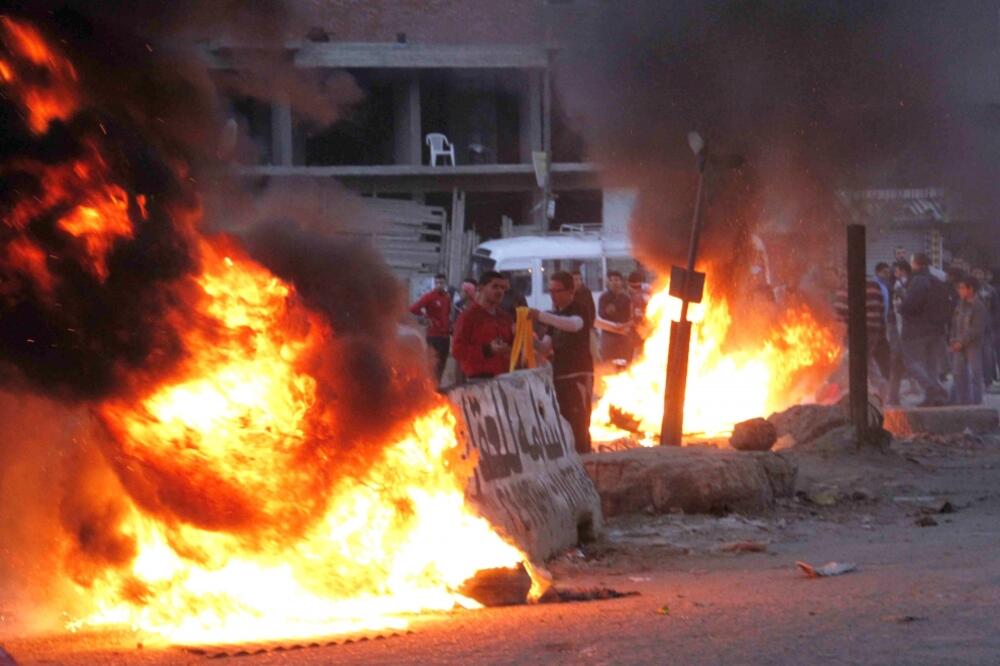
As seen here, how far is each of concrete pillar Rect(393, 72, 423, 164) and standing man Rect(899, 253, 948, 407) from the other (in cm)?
1702

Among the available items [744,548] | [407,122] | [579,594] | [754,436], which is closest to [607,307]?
[754,436]

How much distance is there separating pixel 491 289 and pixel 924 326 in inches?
364

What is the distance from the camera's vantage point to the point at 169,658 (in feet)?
18.3

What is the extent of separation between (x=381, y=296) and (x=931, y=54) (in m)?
12.0

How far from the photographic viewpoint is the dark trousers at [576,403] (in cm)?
1182

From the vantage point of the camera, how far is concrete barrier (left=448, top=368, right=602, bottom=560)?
312 inches

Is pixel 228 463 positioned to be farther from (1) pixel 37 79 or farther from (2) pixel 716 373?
(2) pixel 716 373

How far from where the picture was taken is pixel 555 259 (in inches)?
1110

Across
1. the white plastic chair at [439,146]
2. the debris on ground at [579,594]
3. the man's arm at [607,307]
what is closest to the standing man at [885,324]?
the man's arm at [607,307]

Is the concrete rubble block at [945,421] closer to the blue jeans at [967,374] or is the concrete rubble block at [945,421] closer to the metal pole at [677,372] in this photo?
the blue jeans at [967,374]

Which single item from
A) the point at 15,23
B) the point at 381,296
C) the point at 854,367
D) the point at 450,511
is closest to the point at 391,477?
the point at 450,511

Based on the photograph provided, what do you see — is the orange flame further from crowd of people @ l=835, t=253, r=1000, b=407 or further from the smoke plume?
crowd of people @ l=835, t=253, r=1000, b=407

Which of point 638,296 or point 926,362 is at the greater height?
point 638,296

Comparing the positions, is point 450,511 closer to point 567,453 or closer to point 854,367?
point 567,453
